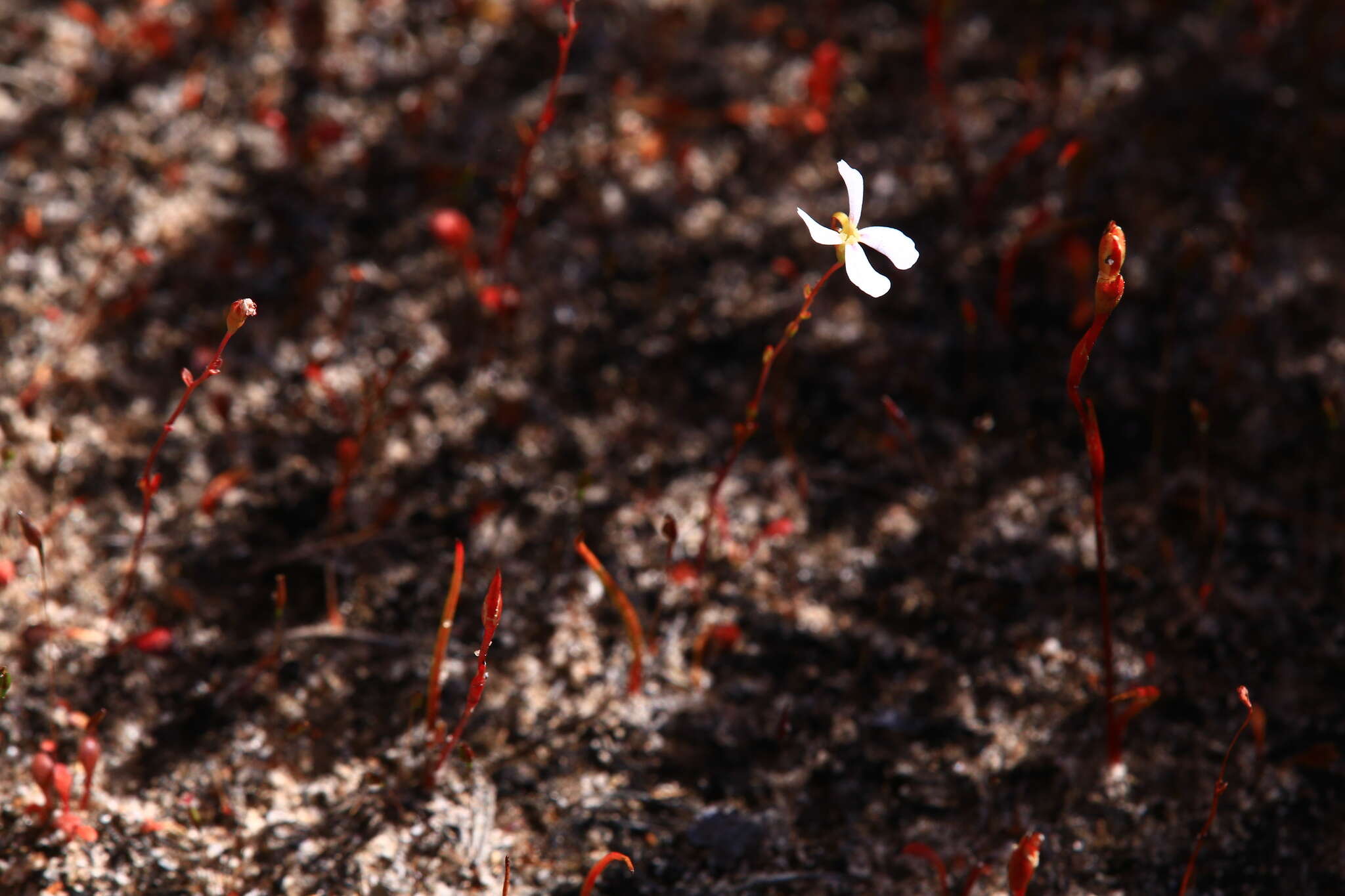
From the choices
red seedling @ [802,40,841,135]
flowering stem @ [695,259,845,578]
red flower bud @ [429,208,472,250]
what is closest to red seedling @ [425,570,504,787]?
flowering stem @ [695,259,845,578]

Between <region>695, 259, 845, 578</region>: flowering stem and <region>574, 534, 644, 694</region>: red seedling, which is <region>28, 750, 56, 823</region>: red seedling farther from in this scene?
<region>695, 259, 845, 578</region>: flowering stem

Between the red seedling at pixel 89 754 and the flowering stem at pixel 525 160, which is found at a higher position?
the flowering stem at pixel 525 160

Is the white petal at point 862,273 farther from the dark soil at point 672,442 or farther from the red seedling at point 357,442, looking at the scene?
the red seedling at point 357,442

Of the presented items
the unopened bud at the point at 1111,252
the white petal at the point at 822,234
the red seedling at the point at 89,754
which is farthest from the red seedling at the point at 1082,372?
the red seedling at the point at 89,754

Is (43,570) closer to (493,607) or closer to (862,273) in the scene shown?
(493,607)

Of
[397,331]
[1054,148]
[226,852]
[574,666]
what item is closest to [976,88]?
[1054,148]

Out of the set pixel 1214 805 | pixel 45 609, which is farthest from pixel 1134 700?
pixel 45 609

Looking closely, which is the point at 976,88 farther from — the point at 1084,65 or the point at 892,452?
the point at 892,452
